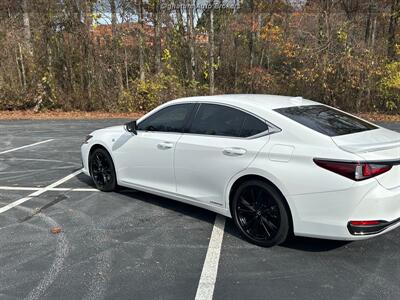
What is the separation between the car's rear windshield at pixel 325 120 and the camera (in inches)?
156

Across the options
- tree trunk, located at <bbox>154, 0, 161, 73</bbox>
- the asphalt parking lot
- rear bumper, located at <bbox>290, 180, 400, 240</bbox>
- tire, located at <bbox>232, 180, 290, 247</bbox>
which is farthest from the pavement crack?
tree trunk, located at <bbox>154, 0, 161, 73</bbox>

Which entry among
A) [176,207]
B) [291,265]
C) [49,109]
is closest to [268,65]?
[49,109]

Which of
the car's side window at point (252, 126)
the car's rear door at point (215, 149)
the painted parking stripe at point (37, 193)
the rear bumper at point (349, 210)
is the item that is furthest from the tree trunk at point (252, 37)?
the rear bumper at point (349, 210)

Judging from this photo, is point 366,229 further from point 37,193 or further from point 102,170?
point 37,193

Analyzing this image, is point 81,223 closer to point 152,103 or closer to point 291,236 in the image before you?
point 291,236

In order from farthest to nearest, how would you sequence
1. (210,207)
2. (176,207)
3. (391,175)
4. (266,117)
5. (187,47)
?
(187,47)
(176,207)
(210,207)
(266,117)
(391,175)

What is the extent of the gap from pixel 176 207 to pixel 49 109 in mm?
16025

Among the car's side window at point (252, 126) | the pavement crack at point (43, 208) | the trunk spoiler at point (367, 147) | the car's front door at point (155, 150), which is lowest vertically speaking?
the pavement crack at point (43, 208)

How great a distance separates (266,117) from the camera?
13.4 ft

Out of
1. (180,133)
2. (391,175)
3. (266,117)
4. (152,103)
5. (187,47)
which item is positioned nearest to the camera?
(391,175)

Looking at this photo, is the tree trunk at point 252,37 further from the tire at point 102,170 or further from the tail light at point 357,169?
the tail light at point 357,169

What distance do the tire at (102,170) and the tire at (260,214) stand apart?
7.52ft

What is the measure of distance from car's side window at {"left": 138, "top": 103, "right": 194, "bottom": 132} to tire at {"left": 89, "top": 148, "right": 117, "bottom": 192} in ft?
2.86

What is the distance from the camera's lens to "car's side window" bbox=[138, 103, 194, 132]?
4.89 m
